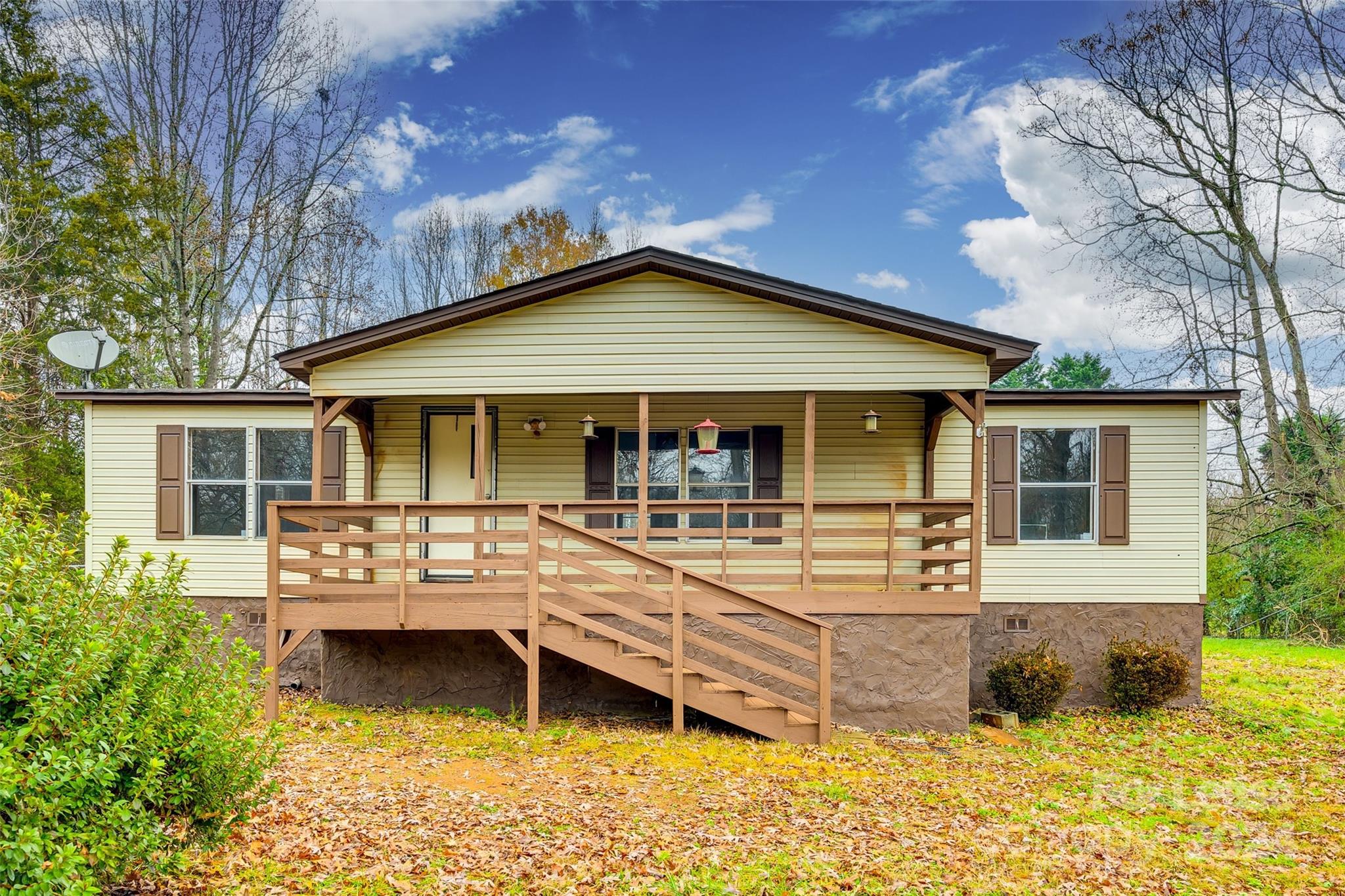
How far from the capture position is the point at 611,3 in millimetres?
19859

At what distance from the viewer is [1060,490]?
964 cm

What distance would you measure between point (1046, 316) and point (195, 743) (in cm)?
2973

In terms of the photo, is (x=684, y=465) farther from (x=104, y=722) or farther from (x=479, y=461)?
(x=104, y=722)

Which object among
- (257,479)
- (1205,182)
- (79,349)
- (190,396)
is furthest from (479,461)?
(1205,182)

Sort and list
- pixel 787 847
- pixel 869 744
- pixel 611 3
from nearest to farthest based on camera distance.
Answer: pixel 787 847 < pixel 869 744 < pixel 611 3

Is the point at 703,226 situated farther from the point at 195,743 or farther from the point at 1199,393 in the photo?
the point at 195,743

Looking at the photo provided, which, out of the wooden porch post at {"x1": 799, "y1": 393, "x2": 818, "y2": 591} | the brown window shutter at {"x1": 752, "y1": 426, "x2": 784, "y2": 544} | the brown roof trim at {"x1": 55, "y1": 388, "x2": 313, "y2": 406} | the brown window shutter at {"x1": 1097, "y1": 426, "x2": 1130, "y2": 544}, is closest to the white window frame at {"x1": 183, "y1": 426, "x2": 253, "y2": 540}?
the brown roof trim at {"x1": 55, "y1": 388, "x2": 313, "y2": 406}

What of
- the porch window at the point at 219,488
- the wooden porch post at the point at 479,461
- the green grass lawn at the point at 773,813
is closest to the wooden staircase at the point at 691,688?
the green grass lawn at the point at 773,813

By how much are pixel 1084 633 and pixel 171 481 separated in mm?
11818

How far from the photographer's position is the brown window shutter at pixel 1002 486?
958 cm

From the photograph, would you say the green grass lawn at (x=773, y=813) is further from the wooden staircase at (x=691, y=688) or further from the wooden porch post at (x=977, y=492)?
the wooden porch post at (x=977, y=492)

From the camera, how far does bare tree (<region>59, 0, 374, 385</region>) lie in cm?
1678

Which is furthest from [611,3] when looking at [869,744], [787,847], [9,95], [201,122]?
[787,847]

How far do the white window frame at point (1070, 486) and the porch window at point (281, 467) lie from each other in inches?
361
